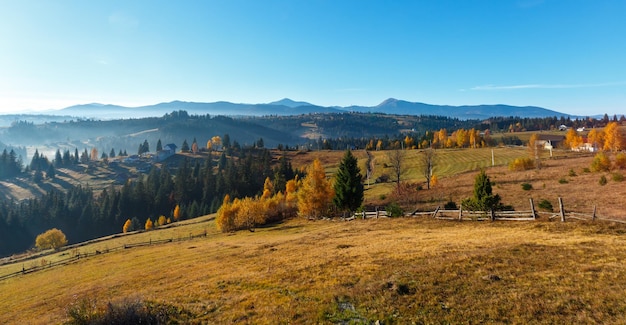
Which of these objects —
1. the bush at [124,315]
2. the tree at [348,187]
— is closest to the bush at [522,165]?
the tree at [348,187]

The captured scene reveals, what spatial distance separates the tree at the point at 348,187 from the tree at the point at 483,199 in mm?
22499

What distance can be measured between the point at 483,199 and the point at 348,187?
27125 millimetres

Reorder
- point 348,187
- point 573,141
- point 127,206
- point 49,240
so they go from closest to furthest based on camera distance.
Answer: point 348,187 < point 49,240 < point 127,206 < point 573,141

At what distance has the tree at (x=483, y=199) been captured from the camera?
3709 cm

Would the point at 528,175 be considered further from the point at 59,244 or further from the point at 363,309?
the point at 59,244

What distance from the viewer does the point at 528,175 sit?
258 feet

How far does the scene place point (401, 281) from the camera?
16984mm

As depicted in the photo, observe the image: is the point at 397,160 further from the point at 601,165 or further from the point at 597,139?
the point at 597,139

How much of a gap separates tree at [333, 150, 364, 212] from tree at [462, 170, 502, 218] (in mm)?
22499

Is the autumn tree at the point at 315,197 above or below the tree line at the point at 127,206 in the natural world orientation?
above

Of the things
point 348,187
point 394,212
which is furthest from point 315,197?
point 394,212

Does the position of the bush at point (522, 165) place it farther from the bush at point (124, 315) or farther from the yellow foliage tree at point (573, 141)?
the bush at point (124, 315)

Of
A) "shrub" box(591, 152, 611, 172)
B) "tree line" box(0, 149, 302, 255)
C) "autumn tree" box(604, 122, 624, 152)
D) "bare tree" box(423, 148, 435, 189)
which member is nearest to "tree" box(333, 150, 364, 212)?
"bare tree" box(423, 148, 435, 189)

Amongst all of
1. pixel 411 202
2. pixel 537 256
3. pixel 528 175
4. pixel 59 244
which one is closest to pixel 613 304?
pixel 537 256
